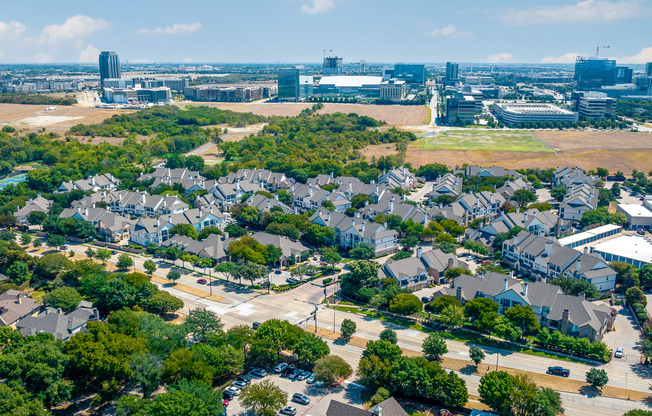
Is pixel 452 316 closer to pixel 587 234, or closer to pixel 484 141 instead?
pixel 587 234

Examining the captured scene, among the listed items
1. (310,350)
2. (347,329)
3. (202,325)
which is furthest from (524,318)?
(202,325)

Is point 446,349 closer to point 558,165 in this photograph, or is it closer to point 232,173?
point 232,173

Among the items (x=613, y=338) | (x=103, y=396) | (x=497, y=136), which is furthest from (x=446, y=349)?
(x=497, y=136)

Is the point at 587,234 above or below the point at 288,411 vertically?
above

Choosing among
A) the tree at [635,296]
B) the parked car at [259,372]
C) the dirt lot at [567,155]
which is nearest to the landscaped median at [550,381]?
the parked car at [259,372]

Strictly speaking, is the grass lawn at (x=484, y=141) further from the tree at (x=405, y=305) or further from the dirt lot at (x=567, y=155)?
the tree at (x=405, y=305)

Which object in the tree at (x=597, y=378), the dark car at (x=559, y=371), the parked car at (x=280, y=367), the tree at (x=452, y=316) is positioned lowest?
the parked car at (x=280, y=367)

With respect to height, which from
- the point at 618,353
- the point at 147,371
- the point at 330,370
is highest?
the point at 147,371
